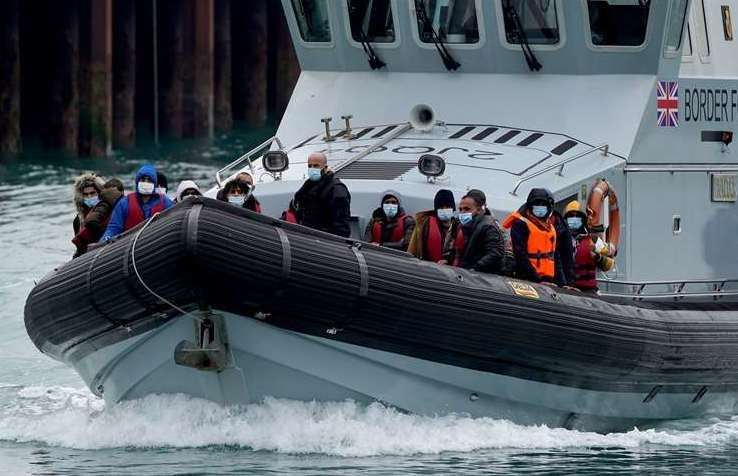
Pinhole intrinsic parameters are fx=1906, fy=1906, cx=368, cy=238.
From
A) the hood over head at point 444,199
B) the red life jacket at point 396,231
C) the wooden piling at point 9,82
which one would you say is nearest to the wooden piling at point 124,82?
the wooden piling at point 9,82

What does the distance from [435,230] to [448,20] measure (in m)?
2.35

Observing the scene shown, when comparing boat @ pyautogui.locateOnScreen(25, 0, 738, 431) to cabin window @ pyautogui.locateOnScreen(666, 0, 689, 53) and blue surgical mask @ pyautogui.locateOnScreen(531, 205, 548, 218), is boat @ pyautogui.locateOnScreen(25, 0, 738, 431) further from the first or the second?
blue surgical mask @ pyautogui.locateOnScreen(531, 205, 548, 218)

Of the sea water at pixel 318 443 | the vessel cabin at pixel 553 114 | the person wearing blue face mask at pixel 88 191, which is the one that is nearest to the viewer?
the sea water at pixel 318 443

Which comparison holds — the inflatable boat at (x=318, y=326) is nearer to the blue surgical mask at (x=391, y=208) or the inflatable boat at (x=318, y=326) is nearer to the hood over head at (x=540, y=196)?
the hood over head at (x=540, y=196)

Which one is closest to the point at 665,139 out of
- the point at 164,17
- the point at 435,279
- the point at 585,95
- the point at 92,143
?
the point at 585,95

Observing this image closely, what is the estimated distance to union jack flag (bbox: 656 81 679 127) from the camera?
44.8 feet

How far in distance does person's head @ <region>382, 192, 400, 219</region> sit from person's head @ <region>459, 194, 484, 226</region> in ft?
2.46

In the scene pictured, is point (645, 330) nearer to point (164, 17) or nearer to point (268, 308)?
point (268, 308)

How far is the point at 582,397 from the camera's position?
41.3 ft

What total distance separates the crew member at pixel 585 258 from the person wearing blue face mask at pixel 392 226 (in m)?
1.08

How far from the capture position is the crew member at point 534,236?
12211 mm

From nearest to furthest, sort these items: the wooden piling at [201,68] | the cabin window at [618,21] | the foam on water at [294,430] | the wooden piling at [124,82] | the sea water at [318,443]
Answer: the sea water at [318,443]
the foam on water at [294,430]
the cabin window at [618,21]
the wooden piling at [124,82]
the wooden piling at [201,68]

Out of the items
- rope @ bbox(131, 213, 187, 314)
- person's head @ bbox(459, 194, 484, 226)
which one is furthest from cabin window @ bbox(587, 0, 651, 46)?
rope @ bbox(131, 213, 187, 314)

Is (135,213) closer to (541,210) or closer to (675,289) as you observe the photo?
(541,210)
